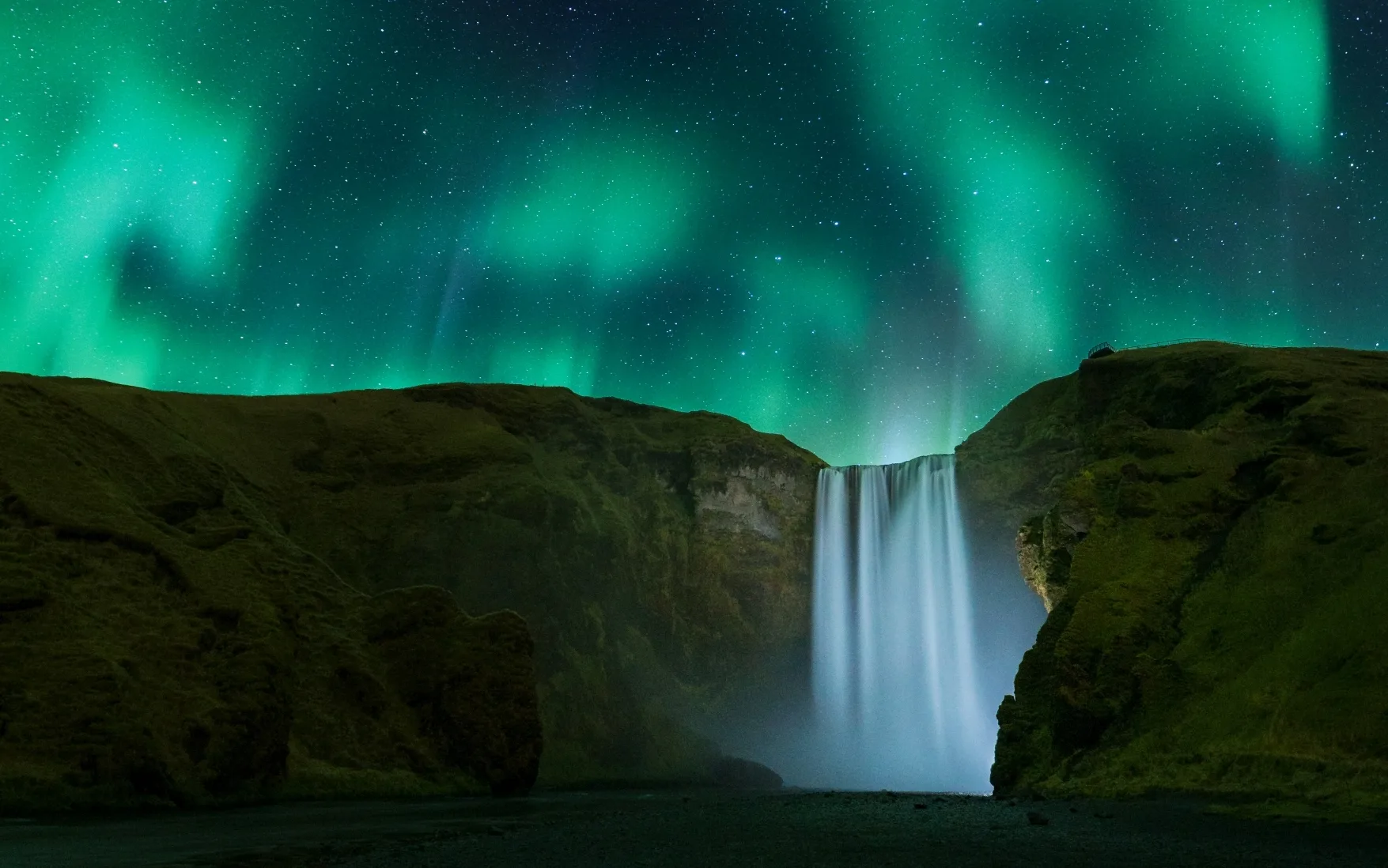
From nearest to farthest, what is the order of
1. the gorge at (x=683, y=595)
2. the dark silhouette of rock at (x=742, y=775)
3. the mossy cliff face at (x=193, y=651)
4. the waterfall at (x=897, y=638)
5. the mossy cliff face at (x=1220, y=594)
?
the mossy cliff face at (x=1220, y=594) < the mossy cliff face at (x=193, y=651) < the gorge at (x=683, y=595) < the dark silhouette of rock at (x=742, y=775) < the waterfall at (x=897, y=638)

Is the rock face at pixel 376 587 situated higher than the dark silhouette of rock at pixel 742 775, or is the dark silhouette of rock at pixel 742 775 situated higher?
the rock face at pixel 376 587

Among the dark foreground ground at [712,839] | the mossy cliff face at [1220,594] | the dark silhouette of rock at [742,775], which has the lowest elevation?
the dark silhouette of rock at [742,775]

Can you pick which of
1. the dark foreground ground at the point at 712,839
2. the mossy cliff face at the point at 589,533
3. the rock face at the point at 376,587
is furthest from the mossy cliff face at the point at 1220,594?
the mossy cliff face at the point at 589,533

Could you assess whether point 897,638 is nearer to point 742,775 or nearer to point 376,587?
point 742,775

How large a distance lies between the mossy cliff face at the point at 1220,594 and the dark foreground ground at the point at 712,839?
2771 millimetres

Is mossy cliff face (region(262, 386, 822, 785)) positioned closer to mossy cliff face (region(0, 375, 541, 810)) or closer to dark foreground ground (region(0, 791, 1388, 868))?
mossy cliff face (region(0, 375, 541, 810))

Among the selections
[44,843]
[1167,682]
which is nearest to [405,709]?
[44,843]

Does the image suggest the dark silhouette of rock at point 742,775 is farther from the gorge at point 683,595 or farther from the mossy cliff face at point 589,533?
the gorge at point 683,595

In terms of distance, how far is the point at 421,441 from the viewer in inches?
2522

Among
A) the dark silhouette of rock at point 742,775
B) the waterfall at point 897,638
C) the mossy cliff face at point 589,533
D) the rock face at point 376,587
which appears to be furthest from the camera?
the waterfall at point 897,638

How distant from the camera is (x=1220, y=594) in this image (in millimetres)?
26578

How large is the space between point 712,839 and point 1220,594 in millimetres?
19186

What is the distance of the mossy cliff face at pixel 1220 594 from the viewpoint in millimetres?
20188

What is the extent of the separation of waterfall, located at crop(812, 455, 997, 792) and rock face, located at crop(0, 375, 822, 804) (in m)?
3.27
